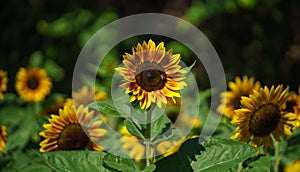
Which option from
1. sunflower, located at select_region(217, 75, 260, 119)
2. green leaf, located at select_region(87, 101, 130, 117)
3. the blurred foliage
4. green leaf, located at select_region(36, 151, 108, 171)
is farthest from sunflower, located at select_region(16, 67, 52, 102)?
green leaf, located at select_region(87, 101, 130, 117)

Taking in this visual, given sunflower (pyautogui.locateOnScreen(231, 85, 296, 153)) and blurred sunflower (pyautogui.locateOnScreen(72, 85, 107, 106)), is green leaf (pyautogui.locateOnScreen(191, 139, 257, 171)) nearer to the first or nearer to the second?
sunflower (pyautogui.locateOnScreen(231, 85, 296, 153))

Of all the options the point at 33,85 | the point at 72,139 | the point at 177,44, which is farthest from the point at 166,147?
the point at 177,44

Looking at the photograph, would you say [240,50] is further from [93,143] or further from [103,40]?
[93,143]

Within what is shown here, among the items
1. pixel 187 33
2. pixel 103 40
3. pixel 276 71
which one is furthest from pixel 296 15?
pixel 103 40

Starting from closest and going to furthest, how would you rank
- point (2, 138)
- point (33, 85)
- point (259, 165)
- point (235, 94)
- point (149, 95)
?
point (149, 95) < point (259, 165) < point (2, 138) < point (235, 94) < point (33, 85)

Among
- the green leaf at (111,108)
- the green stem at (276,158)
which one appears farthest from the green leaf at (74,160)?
the green stem at (276,158)

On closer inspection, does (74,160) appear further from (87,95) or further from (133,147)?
(87,95)

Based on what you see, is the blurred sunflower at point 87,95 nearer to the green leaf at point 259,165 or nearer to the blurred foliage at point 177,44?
the green leaf at point 259,165
